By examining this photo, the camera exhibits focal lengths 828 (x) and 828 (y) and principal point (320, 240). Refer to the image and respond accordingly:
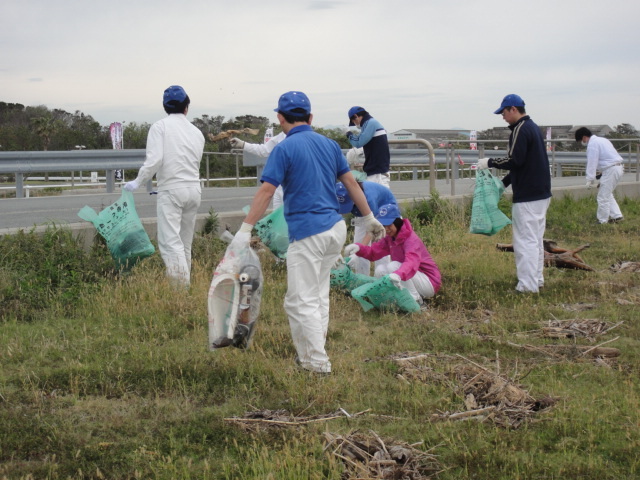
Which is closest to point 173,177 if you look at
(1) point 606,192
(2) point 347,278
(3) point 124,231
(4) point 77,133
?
(3) point 124,231

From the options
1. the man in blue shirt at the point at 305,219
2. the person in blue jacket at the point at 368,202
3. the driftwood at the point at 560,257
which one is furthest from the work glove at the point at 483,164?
the man in blue shirt at the point at 305,219

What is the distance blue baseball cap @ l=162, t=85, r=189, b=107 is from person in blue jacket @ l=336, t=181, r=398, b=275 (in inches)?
71.1

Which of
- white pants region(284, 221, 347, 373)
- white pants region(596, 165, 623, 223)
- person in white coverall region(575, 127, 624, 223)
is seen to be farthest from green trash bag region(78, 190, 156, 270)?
white pants region(596, 165, 623, 223)

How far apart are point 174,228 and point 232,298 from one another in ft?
8.46

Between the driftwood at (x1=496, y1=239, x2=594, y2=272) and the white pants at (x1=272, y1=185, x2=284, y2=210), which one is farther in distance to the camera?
the white pants at (x1=272, y1=185, x2=284, y2=210)

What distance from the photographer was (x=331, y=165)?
5844 mm

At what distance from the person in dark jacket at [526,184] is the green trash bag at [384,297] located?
1612mm

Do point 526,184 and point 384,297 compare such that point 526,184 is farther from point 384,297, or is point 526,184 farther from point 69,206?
point 69,206

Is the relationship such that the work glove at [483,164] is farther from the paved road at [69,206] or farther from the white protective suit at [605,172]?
the white protective suit at [605,172]

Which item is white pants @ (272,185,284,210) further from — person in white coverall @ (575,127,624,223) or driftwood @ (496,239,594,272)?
person in white coverall @ (575,127,624,223)

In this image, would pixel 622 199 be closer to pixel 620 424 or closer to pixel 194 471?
pixel 620 424

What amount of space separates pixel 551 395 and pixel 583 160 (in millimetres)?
25981

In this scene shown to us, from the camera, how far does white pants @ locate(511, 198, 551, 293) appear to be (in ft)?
28.6

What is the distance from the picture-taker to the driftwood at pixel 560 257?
9.96 m
